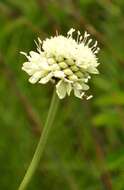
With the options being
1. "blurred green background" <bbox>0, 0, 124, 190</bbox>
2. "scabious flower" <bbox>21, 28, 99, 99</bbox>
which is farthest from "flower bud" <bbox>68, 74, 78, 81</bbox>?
"blurred green background" <bbox>0, 0, 124, 190</bbox>

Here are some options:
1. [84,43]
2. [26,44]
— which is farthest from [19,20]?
[84,43]

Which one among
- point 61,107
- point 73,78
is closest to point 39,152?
point 73,78

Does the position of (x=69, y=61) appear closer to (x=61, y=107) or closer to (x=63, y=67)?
(x=63, y=67)

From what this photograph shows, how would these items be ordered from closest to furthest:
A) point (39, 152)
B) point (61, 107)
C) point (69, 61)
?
point (39, 152), point (69, 61), point (61, 107)

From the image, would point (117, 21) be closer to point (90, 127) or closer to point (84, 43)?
point (90, 127)

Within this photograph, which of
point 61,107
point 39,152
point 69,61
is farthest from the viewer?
point 61,107

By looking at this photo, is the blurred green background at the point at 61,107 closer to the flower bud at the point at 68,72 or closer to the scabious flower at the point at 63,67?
the scabious flower at the point at 63,67
